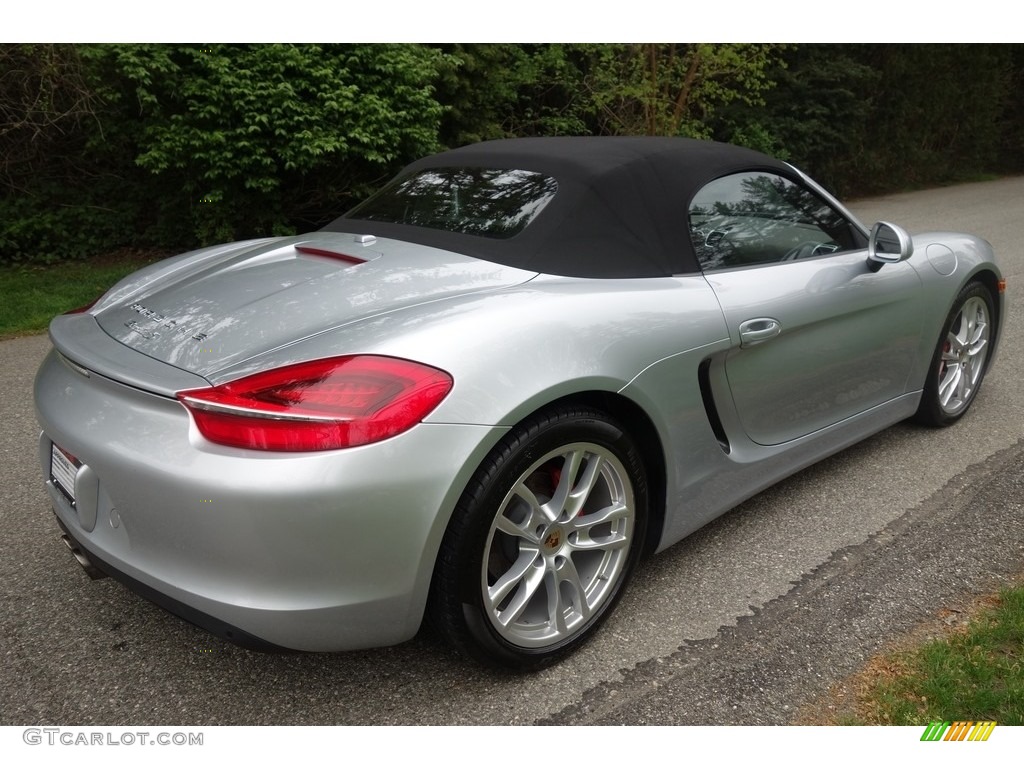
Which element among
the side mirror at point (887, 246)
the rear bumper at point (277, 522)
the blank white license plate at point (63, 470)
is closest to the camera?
the rear bumper at point (277, 522)

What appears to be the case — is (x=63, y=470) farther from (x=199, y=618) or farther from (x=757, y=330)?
(x=757, y=330)

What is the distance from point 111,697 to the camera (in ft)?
7.59

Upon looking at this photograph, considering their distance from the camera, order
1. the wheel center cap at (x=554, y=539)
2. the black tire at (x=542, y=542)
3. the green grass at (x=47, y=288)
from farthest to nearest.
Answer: the green grass at (x=47, y=288) → the wheel center cap at (x=554, y=539) → the black tire at (x=542, y=542)

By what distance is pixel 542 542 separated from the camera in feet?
7.79

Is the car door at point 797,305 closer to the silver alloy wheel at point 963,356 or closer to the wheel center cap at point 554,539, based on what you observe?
the silver alloy wheel at point 963,356

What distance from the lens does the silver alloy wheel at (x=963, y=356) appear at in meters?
4.13

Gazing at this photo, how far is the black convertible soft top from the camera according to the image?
268 centimetres

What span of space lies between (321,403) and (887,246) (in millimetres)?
2461

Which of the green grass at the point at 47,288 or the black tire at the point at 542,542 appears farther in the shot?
the green grass at the point at 47,288

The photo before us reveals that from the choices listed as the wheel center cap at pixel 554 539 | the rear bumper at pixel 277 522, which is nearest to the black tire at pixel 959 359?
the wheel center cap at pixel 554 539

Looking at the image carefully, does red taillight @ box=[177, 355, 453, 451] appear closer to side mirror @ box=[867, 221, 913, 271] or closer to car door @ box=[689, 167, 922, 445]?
car door @ box=[689, 167, 922, 445]

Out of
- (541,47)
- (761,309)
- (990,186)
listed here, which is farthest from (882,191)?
(761,309)
